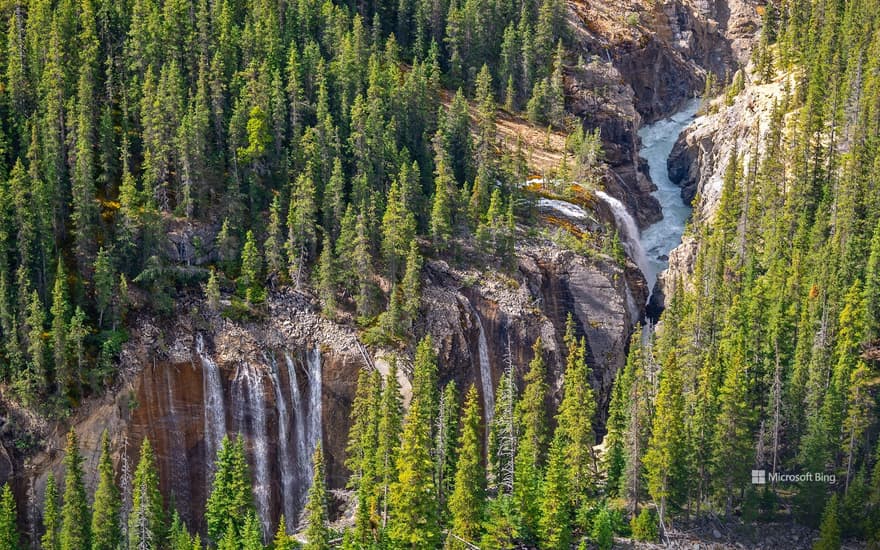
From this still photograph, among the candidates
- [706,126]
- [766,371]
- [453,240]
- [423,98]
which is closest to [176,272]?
[453,240]

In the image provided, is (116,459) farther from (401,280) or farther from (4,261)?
(401,280)

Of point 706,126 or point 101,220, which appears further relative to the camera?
point 706,126

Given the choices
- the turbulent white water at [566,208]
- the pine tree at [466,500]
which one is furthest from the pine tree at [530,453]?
the turbulent white water at [566,208]

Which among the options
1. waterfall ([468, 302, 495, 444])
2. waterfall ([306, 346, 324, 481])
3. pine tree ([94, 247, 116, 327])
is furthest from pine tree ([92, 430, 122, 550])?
waterfall ([468, 302, 495, 444])

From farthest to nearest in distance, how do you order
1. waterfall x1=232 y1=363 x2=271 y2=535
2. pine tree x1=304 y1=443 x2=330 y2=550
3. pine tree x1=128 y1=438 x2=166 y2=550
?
1. waterfall x1=232 y1=363 x2=271 y2=535
2. pine tree x1=128 y1=438 x2=166 y2=550
3. pine tree x1=304 y1=443 x2=330 y2=550

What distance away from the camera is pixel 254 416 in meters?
126

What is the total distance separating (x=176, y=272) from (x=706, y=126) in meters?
79.6

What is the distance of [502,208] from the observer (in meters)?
147

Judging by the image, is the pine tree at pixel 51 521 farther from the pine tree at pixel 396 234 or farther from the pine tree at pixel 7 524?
the pine tree at pixel 396 234

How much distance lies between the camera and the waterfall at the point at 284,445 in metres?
126

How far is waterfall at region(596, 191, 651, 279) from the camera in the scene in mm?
161875

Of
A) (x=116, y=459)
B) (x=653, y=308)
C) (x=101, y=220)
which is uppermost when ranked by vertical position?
(x=101, y=220)

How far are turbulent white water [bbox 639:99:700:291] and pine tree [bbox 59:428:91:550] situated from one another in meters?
73.3

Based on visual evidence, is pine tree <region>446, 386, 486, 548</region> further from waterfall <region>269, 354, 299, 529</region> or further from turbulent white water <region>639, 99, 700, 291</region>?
turbulent white water <region>639, 99, 700, 291</region>
